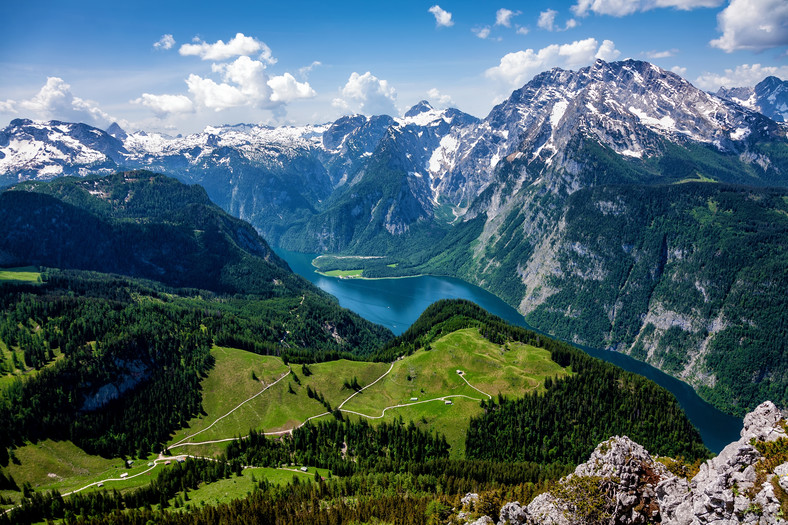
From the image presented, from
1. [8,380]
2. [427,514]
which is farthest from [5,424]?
[427,514]

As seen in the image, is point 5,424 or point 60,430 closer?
point 5,424

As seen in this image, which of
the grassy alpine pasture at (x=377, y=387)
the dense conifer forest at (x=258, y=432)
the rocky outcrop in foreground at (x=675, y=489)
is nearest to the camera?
the rocky outcrop in foreground at (x=675, y=489)

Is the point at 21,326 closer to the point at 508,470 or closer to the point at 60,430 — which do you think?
the point at 60,430

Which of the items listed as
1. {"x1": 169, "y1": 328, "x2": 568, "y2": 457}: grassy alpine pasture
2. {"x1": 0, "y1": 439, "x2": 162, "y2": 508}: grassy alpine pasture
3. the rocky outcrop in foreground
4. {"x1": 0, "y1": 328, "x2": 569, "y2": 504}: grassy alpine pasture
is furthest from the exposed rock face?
{"x1": 0, "y1": 439, "x2": 162, "y2": 508}: grassy alpine pasture

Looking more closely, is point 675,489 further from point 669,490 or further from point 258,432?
point 258,432

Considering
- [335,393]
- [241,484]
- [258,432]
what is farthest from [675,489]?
[335,393]

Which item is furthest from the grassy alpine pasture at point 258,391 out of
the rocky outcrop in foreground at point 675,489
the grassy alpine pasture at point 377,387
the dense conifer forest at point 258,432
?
the rocky outcrop in foreground at point 675,489

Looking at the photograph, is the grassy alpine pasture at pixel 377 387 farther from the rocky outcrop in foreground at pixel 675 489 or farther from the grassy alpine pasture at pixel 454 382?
the rocky outcrop in foreground at pixel 675 489
